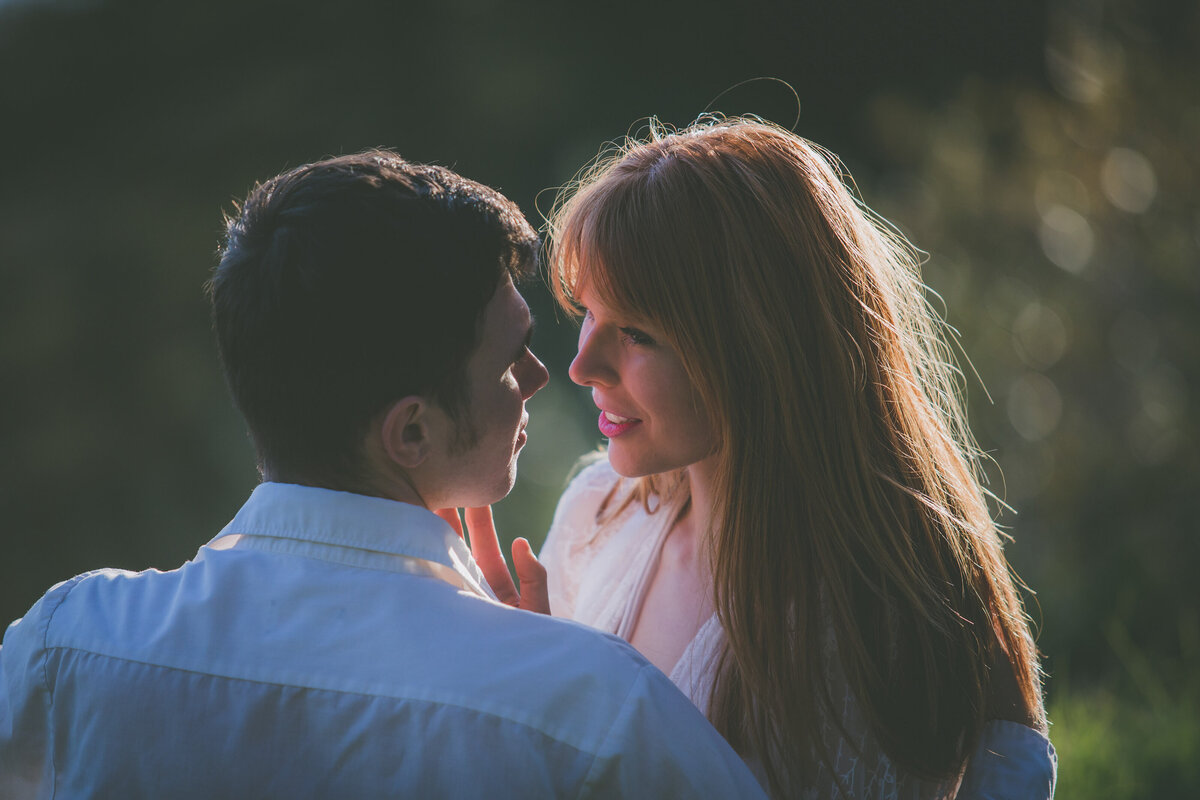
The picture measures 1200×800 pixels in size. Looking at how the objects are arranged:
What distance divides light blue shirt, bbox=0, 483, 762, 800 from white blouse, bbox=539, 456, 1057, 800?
26.0 inches

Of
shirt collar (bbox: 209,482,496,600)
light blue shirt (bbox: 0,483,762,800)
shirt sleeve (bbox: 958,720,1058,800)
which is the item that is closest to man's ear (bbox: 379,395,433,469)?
shirt collar (bbox: 209,482,496,600)

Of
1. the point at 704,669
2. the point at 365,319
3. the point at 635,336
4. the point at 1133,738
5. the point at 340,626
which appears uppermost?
the point at 365,319

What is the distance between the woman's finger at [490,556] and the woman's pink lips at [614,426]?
349mm

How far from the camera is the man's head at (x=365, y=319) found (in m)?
1.51

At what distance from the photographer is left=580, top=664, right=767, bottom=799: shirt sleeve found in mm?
1329

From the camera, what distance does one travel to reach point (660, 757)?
4.42 ft

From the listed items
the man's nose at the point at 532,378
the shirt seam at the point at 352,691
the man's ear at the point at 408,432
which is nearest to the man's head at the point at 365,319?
the man's ear at the point at 408,432

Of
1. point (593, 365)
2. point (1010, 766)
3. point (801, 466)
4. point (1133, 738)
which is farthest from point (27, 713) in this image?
point (1133, 738)

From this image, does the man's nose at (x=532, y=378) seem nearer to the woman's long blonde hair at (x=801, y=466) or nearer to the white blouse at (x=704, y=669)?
the woman's long blonde hair at (x=801, y=466)

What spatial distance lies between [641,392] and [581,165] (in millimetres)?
2943

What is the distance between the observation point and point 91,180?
6.32 metres

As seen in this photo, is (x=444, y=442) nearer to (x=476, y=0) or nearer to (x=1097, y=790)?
(x=1097, y=790)

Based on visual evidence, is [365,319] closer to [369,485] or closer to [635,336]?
[369,485]

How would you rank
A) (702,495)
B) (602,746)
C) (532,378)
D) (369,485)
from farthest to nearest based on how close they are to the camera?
(702,495) → (532,378) → (369,485) → (602,746)
